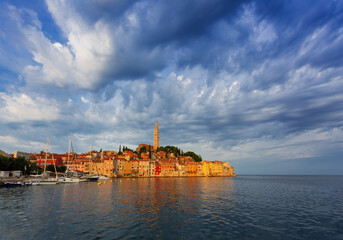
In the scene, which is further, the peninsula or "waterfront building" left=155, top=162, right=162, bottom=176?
"waterfront building" left=155, top=162, right=162, bottom=176

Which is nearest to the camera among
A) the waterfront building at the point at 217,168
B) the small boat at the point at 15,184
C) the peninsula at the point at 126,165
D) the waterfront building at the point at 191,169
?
the small boat at the point at 15,184

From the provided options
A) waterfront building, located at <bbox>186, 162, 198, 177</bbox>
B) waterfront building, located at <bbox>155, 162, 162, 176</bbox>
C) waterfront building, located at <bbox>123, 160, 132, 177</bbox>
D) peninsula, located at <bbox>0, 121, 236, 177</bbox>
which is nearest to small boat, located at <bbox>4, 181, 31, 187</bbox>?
peninsula, located at <bbox>0, 121, 236, 177</bbox>

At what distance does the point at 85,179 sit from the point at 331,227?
321ft

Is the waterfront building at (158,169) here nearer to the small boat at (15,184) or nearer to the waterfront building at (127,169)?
the waterfront building at (127,169)

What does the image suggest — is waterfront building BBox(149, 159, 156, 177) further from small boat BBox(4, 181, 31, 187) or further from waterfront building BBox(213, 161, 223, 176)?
small boat BBox(4, 181, 31, 187)

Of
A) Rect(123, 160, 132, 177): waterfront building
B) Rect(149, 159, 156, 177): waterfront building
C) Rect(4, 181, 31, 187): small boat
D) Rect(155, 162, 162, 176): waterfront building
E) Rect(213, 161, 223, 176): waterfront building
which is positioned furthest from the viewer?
Rect(213, 161, 223, 176): waterfront building

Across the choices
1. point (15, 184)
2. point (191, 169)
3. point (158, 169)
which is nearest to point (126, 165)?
point (158, 169)

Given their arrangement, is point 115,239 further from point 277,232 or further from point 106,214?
point 277,232

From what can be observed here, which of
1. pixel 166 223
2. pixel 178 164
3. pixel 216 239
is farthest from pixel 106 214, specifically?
pixel 178 164

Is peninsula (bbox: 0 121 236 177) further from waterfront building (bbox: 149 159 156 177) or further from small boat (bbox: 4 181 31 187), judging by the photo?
small boat (bbox: 4 181 31 187)

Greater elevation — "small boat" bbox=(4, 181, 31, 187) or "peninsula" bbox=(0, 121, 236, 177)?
"peninsula" bbox=(0, 121, 236, 177)

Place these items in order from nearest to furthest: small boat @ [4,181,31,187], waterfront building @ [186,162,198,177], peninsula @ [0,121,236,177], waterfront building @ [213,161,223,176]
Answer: small boat @ [4,181,31,187], peninsula @ [0,121,236,177], waterfront building @ [186,162,198,177], waterfront building @ [213,161,223,176]

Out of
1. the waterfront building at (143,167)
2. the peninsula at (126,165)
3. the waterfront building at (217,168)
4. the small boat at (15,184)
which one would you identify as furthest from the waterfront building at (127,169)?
the waterfront building at (217,168)

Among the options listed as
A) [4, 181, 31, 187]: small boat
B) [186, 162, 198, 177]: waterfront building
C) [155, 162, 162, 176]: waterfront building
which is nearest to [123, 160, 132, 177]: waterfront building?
[155, 162, 162, 176]: waterfront building
